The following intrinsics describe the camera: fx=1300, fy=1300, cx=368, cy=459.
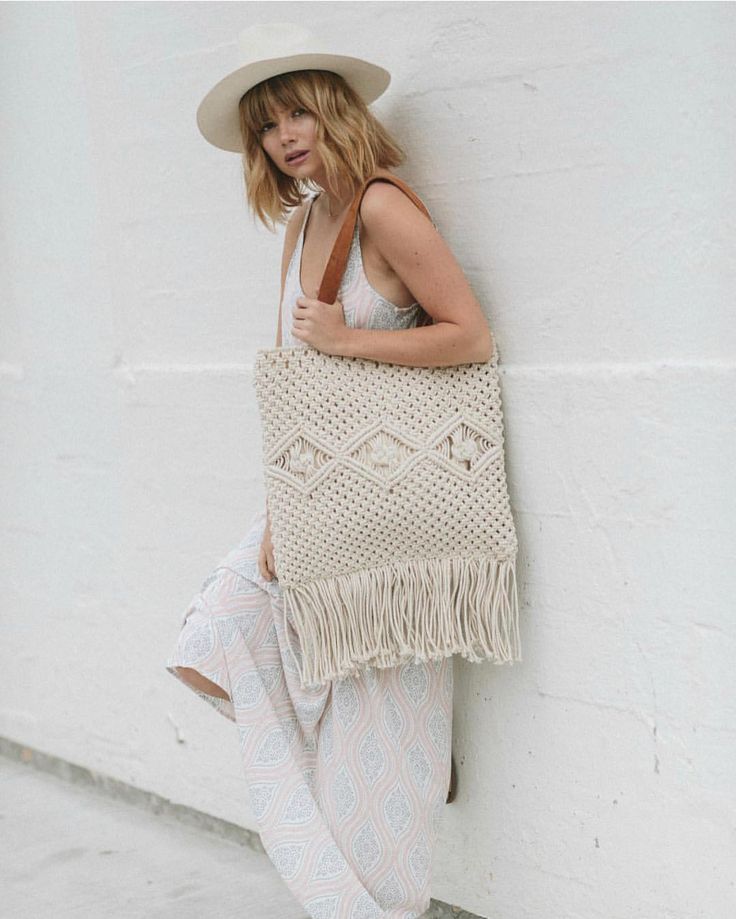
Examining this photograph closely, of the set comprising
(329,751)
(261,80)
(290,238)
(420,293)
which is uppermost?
(261,80)

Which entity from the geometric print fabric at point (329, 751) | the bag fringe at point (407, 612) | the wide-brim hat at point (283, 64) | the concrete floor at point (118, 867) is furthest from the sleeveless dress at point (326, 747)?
the concrete floor at point (118, 867)

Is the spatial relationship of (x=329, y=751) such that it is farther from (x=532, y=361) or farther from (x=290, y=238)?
(x=290, y=238)

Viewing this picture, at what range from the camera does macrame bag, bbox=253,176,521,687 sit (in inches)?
99.3

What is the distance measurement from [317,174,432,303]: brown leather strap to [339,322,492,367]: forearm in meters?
0.09

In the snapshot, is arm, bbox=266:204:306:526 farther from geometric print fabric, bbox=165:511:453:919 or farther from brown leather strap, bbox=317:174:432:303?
geometric print fabric, bbox=165:511:453:919

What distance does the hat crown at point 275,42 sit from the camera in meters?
2.51

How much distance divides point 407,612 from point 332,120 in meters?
0.98

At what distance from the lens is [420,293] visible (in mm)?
2520

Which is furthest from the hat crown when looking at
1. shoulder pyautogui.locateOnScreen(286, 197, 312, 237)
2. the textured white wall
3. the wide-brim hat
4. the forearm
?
the forearm

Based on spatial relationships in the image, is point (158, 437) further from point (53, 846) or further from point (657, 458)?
point (657, 458)

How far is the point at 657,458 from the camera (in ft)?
7.80

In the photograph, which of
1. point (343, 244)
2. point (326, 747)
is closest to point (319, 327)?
point (343, 244)

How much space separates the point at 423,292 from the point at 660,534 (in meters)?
0.64

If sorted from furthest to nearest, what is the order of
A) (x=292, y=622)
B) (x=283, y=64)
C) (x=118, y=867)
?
(x=118, y=867), (x=292, y=622), (x=283, y=64)
